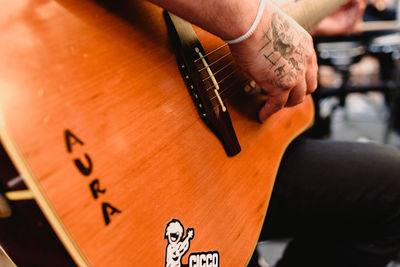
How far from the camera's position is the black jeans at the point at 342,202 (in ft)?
2.28

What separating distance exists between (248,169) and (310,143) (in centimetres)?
27

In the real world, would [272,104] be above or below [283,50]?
below

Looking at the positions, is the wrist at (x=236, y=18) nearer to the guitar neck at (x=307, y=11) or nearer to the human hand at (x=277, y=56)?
the human hand at (x=277, y=56)

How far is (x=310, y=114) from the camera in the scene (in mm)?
891

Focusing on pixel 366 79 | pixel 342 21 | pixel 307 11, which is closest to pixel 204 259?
pixel 307 11

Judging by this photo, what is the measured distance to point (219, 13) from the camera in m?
0.46

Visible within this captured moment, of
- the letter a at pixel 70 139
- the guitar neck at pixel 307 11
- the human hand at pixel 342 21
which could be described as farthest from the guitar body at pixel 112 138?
the human hand at pixel 342 21

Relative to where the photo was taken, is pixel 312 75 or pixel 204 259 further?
pixel 312 75

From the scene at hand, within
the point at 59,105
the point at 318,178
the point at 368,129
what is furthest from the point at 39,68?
the point at 368,129

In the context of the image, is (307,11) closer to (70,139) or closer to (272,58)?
(272,58)

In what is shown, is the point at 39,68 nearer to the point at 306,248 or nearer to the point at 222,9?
the point at 222,9

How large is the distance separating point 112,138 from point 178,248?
7.8 inches

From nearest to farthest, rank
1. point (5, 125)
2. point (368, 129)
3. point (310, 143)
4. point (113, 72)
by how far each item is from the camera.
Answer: point (5, 125) < point (113, 72) < point (310, 143) < point (368, 129)

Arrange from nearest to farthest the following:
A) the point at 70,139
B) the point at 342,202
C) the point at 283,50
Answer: the point at 70,139 → the point at 283,50 → the point at 342,202
